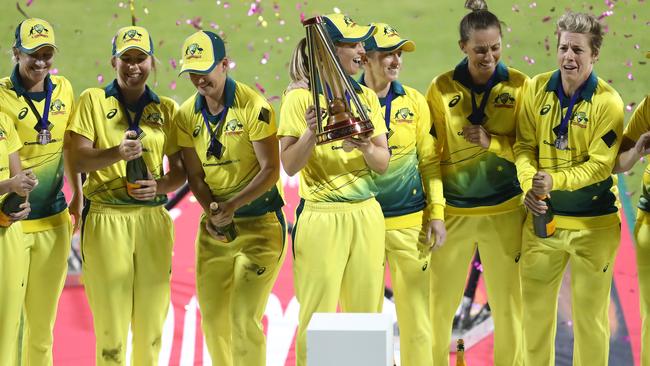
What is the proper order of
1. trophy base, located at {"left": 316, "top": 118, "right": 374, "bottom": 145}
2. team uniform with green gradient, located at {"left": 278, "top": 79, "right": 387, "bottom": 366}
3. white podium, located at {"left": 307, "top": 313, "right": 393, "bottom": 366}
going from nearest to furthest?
white podium, located at {"left": 307, "top": 313, "right": 393, "bottom": 366} → trophy base, located at {"left": 316, "top": 118, "right": 374, "bottom": 145} → team uniform with green gradient, located at {"left": 278, "top": 79, "right": 387, "bottom": 366}

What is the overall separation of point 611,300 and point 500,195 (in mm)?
1421

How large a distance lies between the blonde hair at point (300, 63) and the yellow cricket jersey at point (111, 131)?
0.73 metres

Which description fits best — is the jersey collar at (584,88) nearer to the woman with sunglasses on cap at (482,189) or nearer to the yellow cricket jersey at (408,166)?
the woman with sunglasses on cap at (482,189)

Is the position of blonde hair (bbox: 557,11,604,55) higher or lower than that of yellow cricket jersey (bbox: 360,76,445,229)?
higher

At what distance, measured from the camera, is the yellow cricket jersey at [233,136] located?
204 inches

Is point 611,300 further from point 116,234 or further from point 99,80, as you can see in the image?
point 99,80

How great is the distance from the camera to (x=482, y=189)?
5.42 meters

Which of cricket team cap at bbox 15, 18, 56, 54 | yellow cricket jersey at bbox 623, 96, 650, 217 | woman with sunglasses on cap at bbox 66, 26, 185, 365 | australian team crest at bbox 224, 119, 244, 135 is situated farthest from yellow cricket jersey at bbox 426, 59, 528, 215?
cricket team cap at bbox 15, 18, 56, 54

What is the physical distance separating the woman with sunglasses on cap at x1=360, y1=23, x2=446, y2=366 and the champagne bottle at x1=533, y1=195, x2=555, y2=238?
17.2 inches

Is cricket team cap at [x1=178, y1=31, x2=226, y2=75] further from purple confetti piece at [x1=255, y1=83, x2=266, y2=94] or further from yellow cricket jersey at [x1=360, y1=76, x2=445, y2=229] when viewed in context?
purple confetti piece at [x1=255, y1=83, x2=266, y2=94]

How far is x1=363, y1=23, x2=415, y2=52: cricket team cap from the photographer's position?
5180mm

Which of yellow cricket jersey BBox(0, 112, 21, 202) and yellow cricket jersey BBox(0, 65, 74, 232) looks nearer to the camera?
yellow cricket jersey BBox(0, 112, 21, 202)

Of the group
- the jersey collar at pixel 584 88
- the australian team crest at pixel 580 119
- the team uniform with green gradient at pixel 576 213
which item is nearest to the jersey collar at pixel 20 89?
the team uniform with green gradient at pixel 576 213

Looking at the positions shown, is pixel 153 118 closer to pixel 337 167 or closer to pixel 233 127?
pixel 233 127
